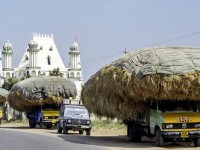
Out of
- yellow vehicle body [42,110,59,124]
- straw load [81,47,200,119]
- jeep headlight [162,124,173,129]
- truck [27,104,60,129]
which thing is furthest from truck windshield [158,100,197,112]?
truck [27,104,60,129]

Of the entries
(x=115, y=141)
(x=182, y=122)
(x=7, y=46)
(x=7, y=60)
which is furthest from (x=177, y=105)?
(x=7, y=60)

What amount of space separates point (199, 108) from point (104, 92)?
4.34 meters

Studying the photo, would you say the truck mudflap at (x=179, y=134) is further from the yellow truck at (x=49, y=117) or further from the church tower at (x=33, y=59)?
the church tower at (x=33, y=59)

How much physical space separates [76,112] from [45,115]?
7687 mm

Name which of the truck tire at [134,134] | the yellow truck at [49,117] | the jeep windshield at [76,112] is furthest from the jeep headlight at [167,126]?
the yellow truck at [49,117]

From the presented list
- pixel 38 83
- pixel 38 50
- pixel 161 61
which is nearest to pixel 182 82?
pixel 161 61

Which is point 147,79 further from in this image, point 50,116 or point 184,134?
point 50,116

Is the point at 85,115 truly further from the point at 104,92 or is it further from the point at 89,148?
the point at 89,148

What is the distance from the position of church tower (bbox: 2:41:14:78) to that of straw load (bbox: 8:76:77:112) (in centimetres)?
8662

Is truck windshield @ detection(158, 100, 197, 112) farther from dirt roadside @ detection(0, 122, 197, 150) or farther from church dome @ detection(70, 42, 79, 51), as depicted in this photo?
church dome @ detection(70, 42, 79, 51)

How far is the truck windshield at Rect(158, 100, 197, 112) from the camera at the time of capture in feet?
72.4

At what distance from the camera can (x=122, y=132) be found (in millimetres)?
33281

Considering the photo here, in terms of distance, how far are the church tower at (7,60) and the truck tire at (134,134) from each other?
10698 centimetres

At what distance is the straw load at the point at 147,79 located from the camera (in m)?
20.7
